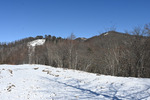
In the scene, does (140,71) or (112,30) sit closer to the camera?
(140,71)

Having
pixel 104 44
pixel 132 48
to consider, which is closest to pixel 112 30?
pixel 104 44

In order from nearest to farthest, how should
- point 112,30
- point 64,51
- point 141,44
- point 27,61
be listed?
1. point 141,44
2. point 112,30
3. point 64,51
4. point 27,61

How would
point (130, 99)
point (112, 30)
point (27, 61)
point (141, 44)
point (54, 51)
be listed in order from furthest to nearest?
1. point (27, 61)
2. point (54, 51)
3. point (112, 30)
4. point (141, 44)
5. point (130, 99)

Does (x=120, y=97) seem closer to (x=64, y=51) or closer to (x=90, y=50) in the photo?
(x=90, y=50)

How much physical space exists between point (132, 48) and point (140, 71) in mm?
4034

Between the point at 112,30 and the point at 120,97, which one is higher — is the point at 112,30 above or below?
above

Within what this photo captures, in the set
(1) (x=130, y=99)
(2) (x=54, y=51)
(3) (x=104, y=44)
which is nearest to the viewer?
(1) (x=130, y=99)

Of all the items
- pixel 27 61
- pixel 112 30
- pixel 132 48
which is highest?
pixel 112 30

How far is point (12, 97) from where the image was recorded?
6559 mm

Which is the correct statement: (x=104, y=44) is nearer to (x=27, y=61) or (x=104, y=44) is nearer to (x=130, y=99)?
(x=130, y=99)

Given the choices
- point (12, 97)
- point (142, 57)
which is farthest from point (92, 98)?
point (142, 57)

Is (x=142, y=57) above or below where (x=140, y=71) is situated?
above

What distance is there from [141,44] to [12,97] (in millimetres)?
18651

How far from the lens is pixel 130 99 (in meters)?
6.25
